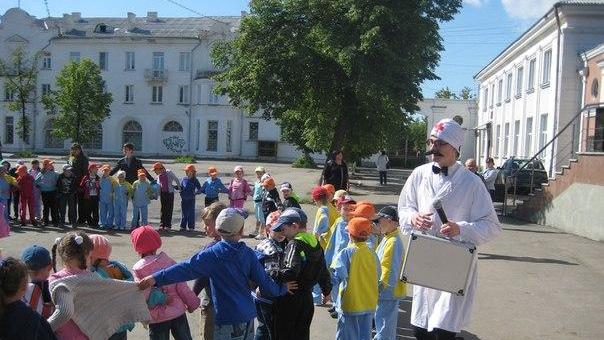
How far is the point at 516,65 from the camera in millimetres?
35531

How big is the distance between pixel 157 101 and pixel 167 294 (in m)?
63.5

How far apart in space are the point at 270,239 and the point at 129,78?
212 ft

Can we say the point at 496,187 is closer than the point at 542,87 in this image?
Yes

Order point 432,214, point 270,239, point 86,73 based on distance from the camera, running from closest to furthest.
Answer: point 432,214 < point 270,239 < point 86,73

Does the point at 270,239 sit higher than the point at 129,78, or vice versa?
the point at 129,78

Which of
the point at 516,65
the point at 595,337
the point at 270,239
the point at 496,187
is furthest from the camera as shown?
the point at 516,65

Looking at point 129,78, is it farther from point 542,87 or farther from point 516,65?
point 542,87

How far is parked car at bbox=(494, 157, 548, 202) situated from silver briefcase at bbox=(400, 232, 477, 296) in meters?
17.5

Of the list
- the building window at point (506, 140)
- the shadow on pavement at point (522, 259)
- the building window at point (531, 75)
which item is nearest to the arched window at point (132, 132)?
the building window at point (506, 140)

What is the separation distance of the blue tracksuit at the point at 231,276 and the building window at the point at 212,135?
2414 inches

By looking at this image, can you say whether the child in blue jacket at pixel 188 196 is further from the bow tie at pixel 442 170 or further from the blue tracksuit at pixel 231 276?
the bow tie at pixel 442 170

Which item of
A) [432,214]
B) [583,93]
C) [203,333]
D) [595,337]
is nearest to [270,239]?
[203,333]

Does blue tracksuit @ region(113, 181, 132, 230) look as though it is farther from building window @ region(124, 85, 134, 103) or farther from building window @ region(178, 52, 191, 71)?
building window @ region(124, 85, 134, 103)

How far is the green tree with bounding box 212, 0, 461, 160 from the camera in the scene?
2038cm
